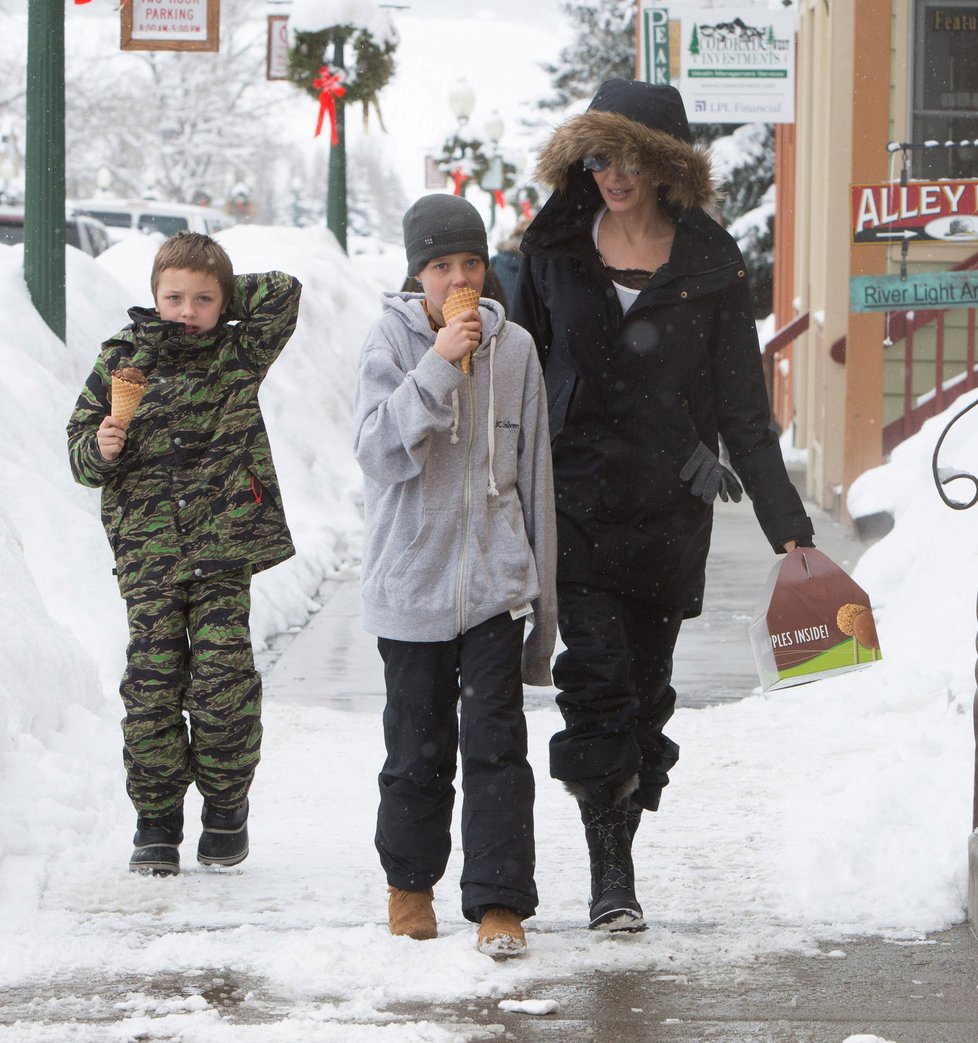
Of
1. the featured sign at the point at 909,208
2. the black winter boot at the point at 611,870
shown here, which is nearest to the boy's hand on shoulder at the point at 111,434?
the black winter boot at the point at 611,870

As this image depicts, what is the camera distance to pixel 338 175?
18.8 metres

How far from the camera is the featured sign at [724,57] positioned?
12.9 metres

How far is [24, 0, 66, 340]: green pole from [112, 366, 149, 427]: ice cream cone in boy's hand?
14.5 ft

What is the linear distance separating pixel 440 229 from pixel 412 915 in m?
1.45

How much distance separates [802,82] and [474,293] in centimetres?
1217

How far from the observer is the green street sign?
29.6 feet

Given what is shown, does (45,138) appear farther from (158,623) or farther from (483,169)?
(483,169)

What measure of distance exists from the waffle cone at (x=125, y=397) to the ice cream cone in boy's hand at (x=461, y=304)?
2.76 feet

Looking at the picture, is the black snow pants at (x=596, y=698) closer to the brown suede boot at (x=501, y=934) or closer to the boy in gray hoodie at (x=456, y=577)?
the boy in gray hoodie at (x=456, y=577)

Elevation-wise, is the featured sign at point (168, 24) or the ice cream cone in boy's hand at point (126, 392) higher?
the featured sign at point (168, 24)

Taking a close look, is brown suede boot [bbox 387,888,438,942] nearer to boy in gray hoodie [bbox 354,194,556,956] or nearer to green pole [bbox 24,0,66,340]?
boy in gray hoodie [bbox 354,194,556,956]

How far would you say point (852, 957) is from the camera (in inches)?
142

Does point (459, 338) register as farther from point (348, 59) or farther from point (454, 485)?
point (348, 59)

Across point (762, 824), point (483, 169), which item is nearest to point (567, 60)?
point (483, 169)
